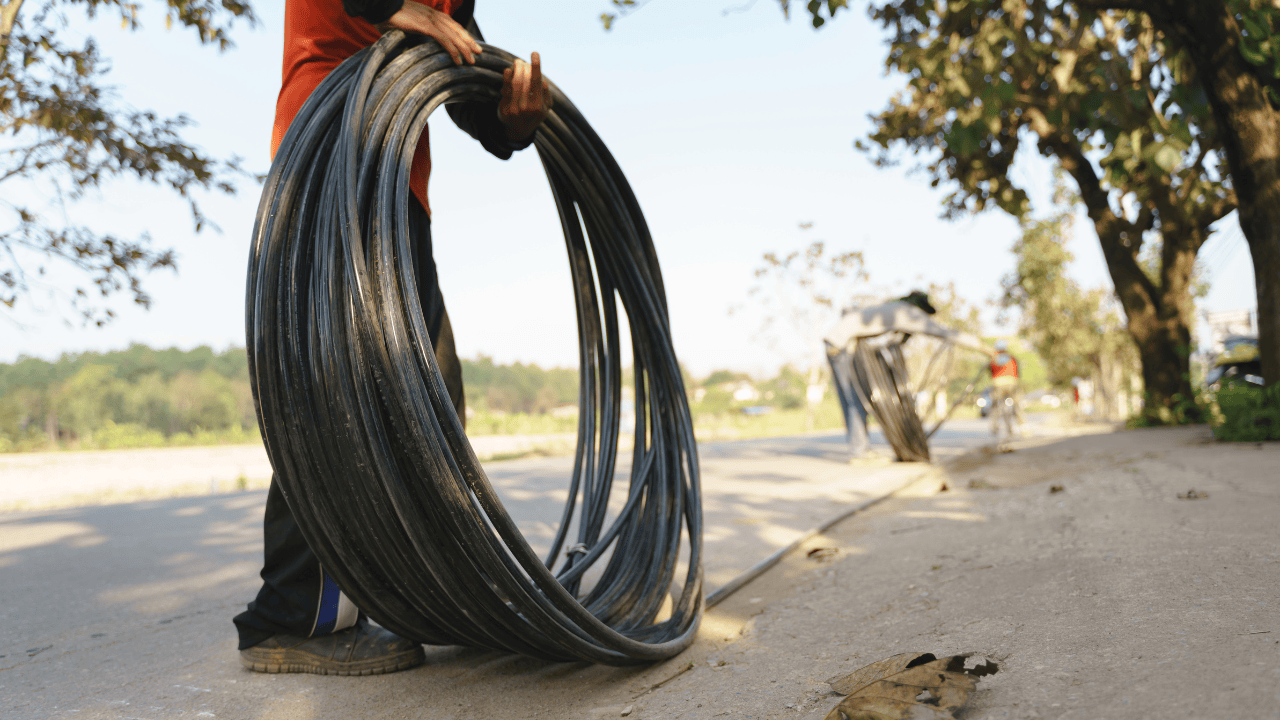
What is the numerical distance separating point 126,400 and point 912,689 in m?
31.1

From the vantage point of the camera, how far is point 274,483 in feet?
5.14

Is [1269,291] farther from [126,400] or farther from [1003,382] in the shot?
[126,400]

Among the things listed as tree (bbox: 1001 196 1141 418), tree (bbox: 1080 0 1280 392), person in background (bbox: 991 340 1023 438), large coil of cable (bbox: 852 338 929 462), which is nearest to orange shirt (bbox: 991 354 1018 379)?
person in background (bbox: 991 340 1023 438)

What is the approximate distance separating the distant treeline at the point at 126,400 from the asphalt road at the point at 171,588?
18.4 metres

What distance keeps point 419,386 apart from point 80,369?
104 ft

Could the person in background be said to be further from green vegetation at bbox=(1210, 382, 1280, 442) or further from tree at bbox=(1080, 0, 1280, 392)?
Result: tree at bbox=(1080, 0, 1280, 392)

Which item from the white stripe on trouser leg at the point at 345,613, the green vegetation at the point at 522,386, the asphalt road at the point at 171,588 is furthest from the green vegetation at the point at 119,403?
the white stripe on trouser leg at the point at 345,613

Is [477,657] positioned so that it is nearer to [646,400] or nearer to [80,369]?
[646,400]

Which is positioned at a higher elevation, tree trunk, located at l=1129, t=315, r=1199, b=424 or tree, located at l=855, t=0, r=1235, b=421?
tree, located at l=855, t=0, r=1235, b=421

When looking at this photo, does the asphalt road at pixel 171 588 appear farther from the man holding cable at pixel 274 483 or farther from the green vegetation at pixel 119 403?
the green vegetation at pixel 119 403

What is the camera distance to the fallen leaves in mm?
1116

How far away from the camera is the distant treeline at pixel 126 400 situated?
2308cm

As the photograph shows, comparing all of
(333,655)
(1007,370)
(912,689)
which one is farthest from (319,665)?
(1007,370)

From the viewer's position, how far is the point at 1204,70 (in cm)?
548
